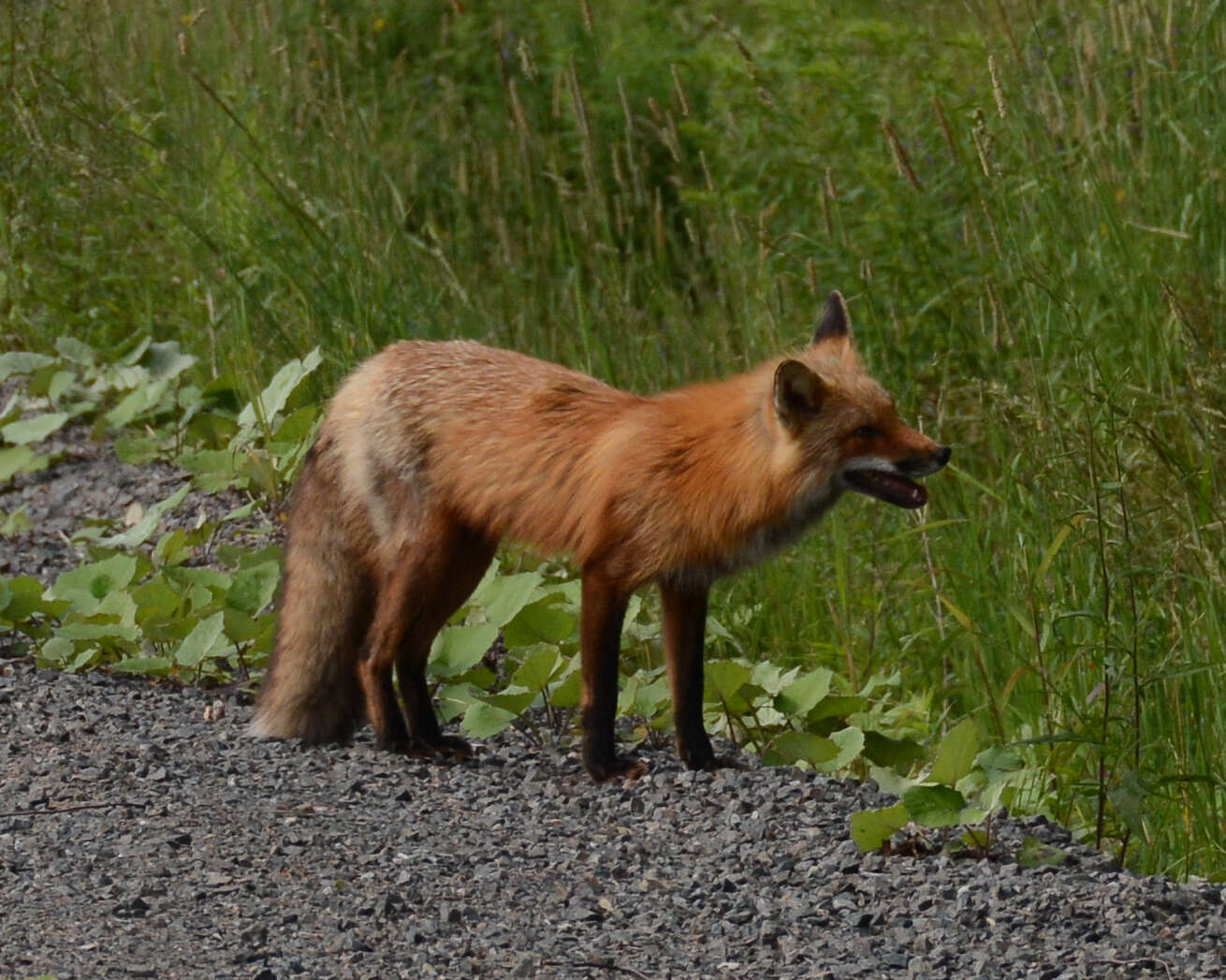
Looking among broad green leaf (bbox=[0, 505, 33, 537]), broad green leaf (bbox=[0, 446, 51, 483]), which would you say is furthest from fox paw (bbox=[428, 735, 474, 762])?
broad green leaf (bbox=[0, 446, 51, 483])

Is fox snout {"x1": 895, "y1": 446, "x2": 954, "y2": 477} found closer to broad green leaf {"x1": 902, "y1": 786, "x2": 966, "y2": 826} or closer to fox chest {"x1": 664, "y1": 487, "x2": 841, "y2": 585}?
fox chest {"x1": 664, "y1": 487, "x2": 841, "y2": 585}

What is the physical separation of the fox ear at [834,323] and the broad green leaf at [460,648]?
133 cm

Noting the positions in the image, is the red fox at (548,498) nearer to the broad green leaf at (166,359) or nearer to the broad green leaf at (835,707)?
the broad green leaf at (835,707)

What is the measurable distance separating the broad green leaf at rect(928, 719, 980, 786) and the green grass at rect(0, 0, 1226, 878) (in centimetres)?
17

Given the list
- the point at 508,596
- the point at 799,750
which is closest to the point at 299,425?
the point at 508,596

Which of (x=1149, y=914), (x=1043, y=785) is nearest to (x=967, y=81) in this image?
(x=1043, y=785)

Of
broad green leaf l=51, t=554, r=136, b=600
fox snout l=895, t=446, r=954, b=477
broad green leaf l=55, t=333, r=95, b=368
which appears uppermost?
fox snout l=895, t=446, r=954, b=477

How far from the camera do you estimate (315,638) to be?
5301 millimetres

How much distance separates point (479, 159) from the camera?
30.9ft

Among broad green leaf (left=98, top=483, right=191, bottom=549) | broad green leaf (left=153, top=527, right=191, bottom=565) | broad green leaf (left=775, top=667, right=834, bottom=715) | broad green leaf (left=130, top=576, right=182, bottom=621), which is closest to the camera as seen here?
broad green leaf (left=775, top=667, right=834, bottom=715)

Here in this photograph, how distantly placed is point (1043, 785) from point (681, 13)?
23.4 feet

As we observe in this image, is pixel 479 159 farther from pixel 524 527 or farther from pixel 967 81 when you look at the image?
pixel 524 527

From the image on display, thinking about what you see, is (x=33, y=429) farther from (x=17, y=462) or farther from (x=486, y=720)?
(x=486, y=720)

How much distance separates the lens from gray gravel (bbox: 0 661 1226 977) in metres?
3.59
